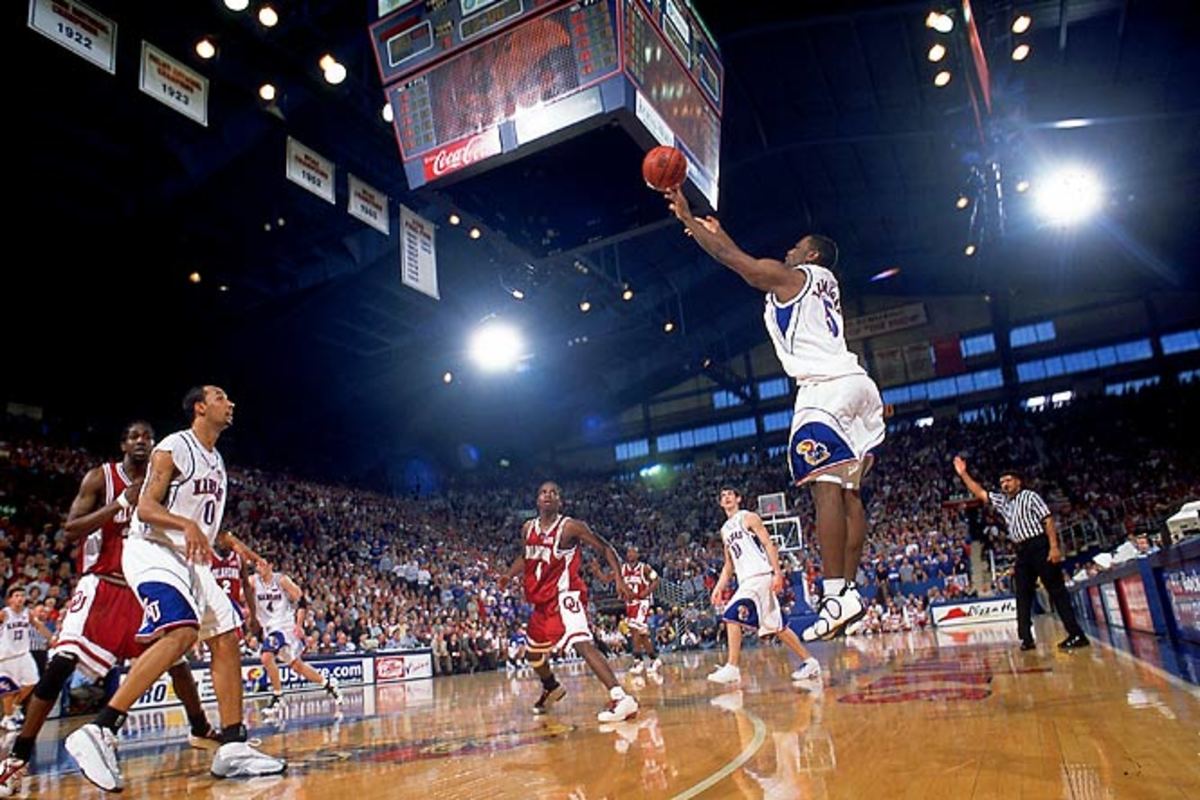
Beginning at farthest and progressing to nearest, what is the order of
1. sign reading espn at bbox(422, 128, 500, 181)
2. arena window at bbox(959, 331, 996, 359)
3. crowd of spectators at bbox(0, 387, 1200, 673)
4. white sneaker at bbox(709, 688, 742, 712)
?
arena window at bbox(959, 331, 996, 359) → crowd of spectators at bbox(0, 387, 1200, 673) → sign reading espn at bbox(422, 128, 500, 181) → white sneaker at bbox(709, 688, 742, 712)

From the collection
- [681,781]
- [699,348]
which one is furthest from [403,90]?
[699,348]

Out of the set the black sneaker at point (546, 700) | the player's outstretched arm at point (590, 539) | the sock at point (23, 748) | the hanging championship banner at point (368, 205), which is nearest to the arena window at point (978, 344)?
the hanging championship banner at point (368, 205)

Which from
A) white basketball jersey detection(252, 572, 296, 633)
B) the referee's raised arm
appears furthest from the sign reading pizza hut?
white basketball jersey detection(252, 572, 296, 633)

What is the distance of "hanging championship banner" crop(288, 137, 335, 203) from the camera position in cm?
1231

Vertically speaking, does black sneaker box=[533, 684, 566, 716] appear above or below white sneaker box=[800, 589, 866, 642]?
below

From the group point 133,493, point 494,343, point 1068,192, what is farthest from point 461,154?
point 1068,192

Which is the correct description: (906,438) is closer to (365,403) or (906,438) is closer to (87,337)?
(365,403)

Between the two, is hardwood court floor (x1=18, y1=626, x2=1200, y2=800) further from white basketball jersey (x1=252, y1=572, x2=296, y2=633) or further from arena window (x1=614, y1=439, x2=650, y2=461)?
arena window (x1=614, y1=439, x2=650, y2=461)

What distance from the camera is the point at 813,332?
3854mm

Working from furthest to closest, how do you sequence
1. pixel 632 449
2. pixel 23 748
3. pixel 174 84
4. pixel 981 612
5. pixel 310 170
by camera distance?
pixel 632 449
pixel 981 612
pixel 310 170
pixel 174 84
pixel 23 748

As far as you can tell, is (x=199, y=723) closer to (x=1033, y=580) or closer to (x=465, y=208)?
(x=465, y=208)

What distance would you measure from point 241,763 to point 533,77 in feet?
20.9

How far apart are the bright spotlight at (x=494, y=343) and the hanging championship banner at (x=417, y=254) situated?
16.5ft

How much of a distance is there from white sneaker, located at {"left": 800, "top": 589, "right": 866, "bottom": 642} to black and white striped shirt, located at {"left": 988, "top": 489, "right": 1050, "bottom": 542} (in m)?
4.67
